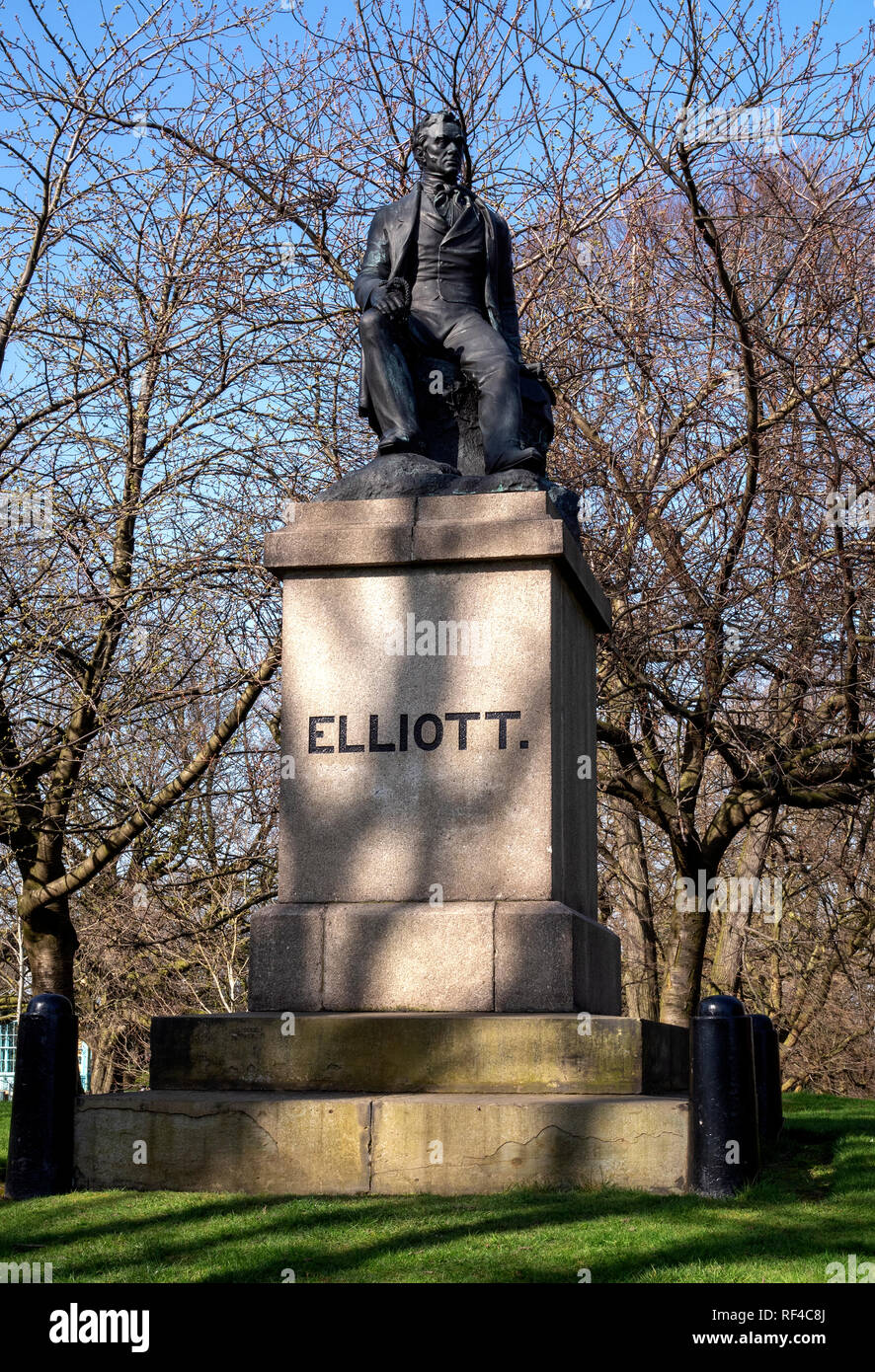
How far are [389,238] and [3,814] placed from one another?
6.64 m

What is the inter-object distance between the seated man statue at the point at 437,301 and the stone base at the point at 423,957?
253cm

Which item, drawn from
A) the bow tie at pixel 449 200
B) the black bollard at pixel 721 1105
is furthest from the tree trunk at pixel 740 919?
the black bollard at pixel 721 1105

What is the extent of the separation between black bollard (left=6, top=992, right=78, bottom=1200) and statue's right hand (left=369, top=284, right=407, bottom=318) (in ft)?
13.6

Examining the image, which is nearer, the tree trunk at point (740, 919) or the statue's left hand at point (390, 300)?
the statue's left hand at point (390, 300)

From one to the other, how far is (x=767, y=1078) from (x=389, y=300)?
523 centimetres

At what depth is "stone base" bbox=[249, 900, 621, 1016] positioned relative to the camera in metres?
7.06

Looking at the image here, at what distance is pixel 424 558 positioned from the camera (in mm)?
7691

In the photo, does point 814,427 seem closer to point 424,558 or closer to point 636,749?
point 636,749

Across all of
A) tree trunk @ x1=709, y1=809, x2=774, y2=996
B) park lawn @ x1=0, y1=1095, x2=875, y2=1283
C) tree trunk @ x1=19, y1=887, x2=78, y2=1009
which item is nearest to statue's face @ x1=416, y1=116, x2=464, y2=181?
park lawn @ x1=0, y1=1095, x2=875, y2=1283

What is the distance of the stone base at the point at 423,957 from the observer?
7.06 meters

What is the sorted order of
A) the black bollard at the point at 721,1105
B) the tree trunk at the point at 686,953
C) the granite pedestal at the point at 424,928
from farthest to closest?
the tree trunk at the point at 686,953 < the granite pedestal at the point at 424,928 < the black bollard at the point at 721,1105

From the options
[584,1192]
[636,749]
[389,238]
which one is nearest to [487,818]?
[584,1192]

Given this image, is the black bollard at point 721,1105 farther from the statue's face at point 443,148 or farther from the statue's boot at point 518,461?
the statue's face at point 443,148
